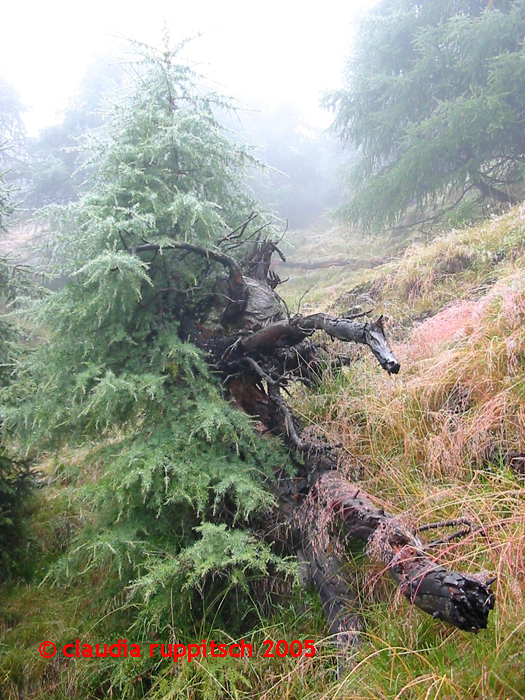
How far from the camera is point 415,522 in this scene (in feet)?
6.91

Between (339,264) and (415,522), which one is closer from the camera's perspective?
(415,522)

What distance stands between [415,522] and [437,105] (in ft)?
31.2

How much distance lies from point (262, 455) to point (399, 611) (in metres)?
1.16

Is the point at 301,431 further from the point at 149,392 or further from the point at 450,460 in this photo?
the point at 149,392

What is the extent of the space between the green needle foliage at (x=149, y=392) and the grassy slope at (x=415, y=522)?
1.16 ft

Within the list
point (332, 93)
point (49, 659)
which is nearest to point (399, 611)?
point (49, 659)

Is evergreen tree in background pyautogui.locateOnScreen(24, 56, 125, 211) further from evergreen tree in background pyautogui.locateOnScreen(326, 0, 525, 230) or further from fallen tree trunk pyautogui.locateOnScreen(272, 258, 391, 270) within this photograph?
evergreen tree in background pyautogui.locateOnScreen(326, 0, 525, 230)

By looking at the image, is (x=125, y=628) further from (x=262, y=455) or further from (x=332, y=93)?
(x=332, y=93)

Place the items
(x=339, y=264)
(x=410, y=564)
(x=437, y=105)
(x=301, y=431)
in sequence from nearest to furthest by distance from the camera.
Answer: (x=410, y=564) → (x=301, y=431) → (x=437, y=105) → (x=339, y=264)

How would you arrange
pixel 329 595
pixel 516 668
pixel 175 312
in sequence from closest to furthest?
pixel 516 668
pixel 329 595
pixel 175 312

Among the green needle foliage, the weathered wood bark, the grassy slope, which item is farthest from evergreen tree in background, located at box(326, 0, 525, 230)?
the green needle foliage

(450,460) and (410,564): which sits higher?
(450,460)

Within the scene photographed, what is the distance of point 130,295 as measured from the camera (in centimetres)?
278

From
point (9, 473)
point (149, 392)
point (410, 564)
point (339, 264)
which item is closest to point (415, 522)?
point (410, 564)
